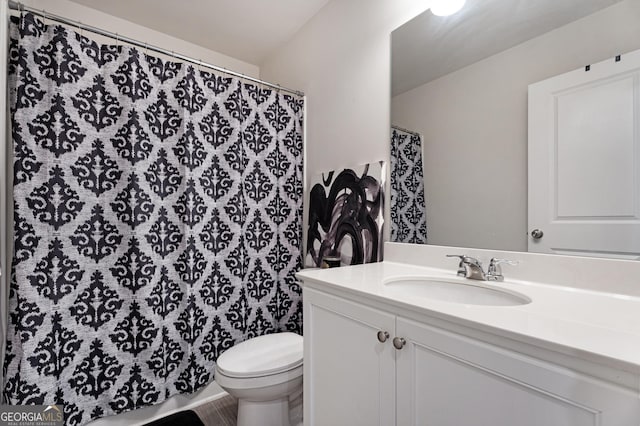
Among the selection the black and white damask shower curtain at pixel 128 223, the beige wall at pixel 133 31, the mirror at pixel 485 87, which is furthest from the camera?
the beige wall at pixel 133 31

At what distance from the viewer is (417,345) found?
77cm

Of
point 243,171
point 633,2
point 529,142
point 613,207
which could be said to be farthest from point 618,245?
point 243,171

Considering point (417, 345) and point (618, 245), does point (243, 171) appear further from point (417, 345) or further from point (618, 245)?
point (618, 245)

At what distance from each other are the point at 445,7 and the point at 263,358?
1.81m

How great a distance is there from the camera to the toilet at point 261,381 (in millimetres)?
1258

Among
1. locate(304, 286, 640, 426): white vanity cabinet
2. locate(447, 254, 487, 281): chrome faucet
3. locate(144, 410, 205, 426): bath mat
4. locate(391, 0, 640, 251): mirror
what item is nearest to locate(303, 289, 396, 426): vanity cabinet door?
locate(304, 286, 640, 426): white vanity cabinet

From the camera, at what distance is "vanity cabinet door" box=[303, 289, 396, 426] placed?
2.78ft

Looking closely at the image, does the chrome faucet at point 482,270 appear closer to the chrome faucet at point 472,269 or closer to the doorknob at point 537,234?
the chrome faucet at point 472,269

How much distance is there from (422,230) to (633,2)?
98cm

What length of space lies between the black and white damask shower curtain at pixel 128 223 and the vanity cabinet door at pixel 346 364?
2.61ft

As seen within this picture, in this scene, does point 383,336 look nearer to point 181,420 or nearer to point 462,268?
point 462,268

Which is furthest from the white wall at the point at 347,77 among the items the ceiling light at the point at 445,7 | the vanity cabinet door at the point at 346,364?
the vanity cabinet door at the point at 346,364

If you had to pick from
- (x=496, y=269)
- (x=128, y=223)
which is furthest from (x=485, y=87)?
(x=128, y=223)

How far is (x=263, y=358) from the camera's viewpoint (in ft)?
4.58
